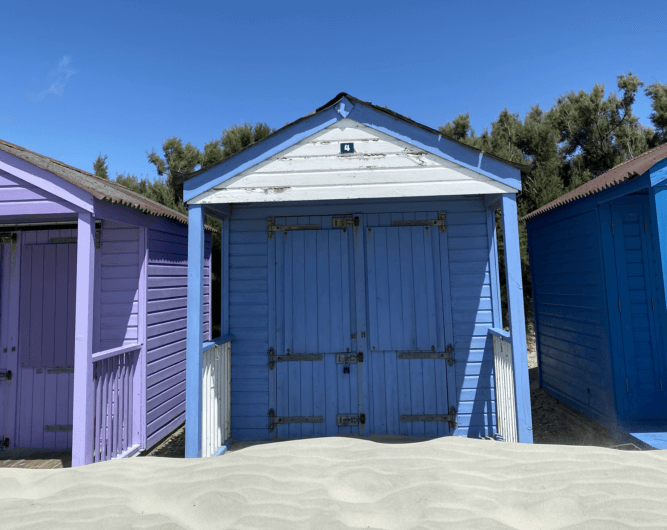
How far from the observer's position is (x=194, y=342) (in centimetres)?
366

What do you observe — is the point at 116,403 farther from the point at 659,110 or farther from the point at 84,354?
the point at 659,110

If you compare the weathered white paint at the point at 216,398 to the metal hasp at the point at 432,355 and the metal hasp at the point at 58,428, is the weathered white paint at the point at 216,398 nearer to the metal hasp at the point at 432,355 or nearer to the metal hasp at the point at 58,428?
the metal hasp at the point at 58,428

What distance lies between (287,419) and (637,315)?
435 centimetres

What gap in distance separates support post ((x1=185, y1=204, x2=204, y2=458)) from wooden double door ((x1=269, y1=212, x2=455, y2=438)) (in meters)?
1.20

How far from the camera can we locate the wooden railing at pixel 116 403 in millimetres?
4012

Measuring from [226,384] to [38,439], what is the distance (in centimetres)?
235

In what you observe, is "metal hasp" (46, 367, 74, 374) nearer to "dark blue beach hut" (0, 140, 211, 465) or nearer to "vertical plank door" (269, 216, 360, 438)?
"dark blue beach hut" (0, 140, 211, 465)

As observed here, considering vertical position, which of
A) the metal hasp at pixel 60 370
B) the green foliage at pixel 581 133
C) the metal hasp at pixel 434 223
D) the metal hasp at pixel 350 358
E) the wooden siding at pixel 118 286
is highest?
the green foliage at pixel 581 133

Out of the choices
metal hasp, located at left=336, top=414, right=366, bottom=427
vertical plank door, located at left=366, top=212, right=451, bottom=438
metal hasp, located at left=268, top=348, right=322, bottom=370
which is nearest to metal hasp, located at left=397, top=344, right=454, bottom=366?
vertical plank door, located at left=366, top=212, right=451, bottom=438

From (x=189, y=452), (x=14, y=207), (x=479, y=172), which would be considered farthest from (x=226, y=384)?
(x=479, y=172)

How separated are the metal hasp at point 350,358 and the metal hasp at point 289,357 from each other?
0.24 meters

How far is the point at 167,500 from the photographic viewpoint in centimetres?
224

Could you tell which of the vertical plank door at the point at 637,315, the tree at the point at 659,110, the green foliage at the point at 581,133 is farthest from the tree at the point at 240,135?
the tree at the point at 659,110

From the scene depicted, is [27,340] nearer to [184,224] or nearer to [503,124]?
[184,224]
